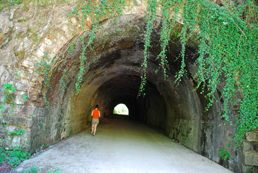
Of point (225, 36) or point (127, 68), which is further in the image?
point (127, 68)

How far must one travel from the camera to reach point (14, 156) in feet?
13.8

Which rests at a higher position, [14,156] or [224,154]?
[224,154]

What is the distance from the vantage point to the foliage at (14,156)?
4.00m

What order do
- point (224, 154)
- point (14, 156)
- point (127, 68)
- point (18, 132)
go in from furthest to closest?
1. point (127, 68)
2. point (224, 154)
3. point (18, 132)
4. point (14, 156)

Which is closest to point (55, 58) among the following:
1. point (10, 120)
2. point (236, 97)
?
point (10, 120)

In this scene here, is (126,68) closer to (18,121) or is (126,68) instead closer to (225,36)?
(225,36)

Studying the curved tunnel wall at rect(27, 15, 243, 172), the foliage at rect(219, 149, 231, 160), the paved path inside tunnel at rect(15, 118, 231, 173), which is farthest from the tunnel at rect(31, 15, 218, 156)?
the foliage at rect(219, 149, 231, 160)

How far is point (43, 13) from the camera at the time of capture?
15.8 ft

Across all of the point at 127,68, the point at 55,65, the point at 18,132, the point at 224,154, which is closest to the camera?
the point at 18,132

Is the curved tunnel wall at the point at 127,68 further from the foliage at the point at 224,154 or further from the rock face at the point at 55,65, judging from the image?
the foliage at the point at 224,154

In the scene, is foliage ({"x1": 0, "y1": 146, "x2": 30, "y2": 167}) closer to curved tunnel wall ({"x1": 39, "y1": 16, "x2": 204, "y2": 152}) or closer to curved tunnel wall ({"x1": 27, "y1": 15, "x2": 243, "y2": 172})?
curved tunnel wall ({"x1": 27, "y1": 15, "x2": 243, "y2": 172})

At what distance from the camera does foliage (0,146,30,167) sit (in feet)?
13.1

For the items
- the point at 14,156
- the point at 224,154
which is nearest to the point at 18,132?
the point at 14,156

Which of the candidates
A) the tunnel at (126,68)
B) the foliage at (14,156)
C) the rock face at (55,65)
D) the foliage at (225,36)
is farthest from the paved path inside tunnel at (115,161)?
the foliage at (225,36)
